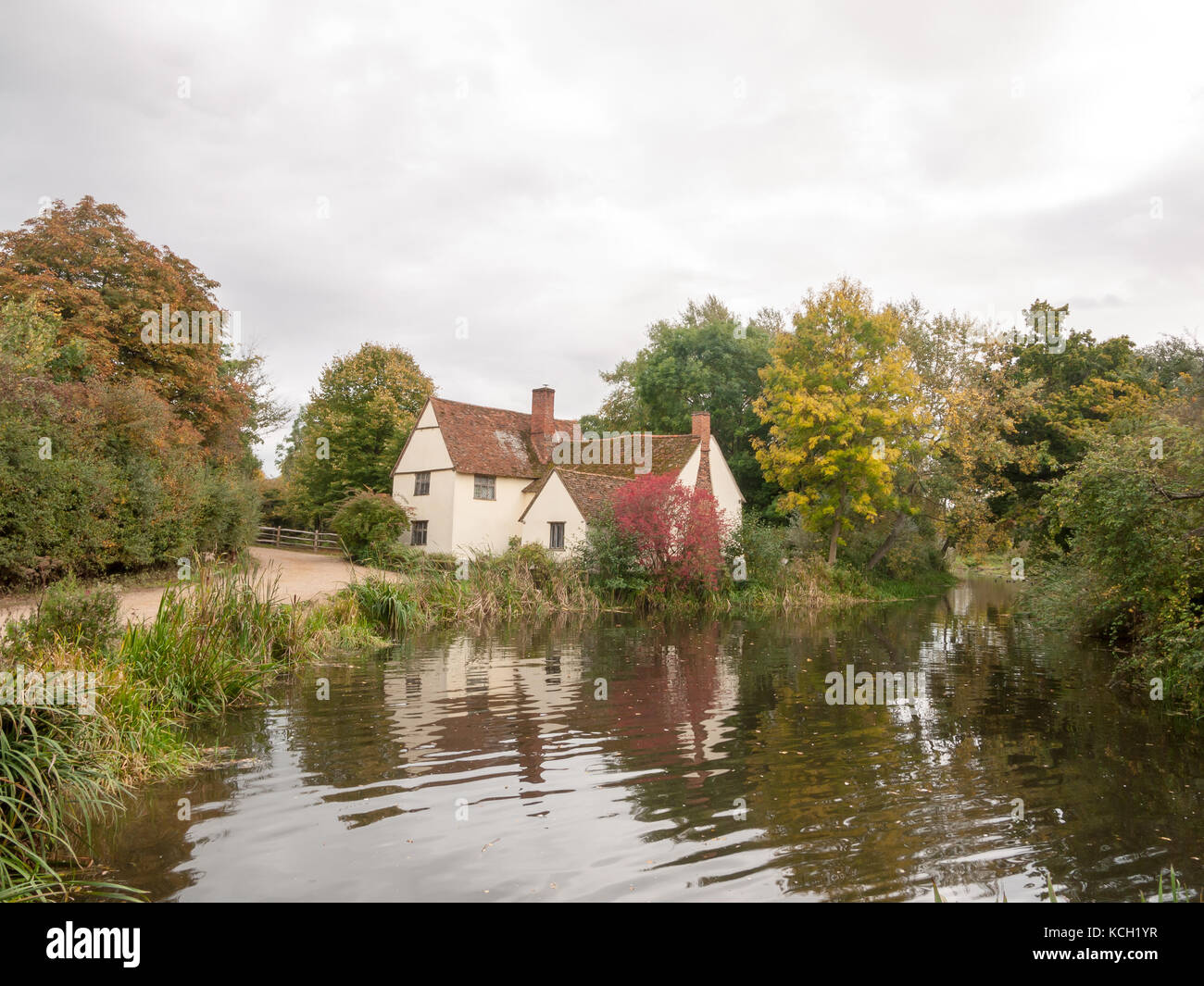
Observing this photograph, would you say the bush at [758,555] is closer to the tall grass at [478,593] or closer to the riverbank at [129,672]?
the tall grass at [478,593]

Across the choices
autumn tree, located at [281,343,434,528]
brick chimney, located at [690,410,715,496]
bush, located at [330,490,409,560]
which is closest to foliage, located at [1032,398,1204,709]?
brick chimney, located at [690,410,715,496]

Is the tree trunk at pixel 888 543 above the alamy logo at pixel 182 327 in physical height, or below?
below

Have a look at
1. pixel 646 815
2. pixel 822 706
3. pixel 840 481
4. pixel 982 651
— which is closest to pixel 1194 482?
pixel 822 706

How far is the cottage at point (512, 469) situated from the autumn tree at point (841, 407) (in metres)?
3.68

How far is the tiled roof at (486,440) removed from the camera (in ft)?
113

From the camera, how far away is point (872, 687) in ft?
40.8

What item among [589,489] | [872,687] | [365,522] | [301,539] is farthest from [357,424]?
[872,687]

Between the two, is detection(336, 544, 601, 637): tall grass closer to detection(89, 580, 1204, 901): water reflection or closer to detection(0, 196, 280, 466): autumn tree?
detection(89, 580, 1204, 901): water reflection

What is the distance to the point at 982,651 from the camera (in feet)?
54.6

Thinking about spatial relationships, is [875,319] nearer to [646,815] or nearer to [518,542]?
[518,542]

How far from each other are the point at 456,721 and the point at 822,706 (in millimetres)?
5040
